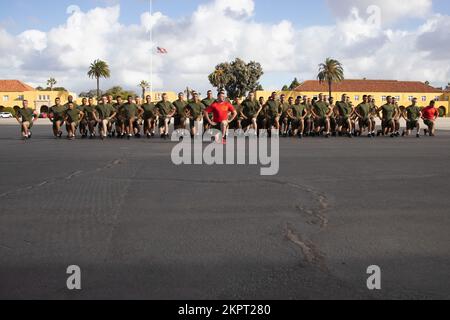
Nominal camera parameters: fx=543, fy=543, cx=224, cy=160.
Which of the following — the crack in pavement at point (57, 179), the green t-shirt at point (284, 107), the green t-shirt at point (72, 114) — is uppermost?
the green t-shirt at point (284, 107)

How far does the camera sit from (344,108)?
23.4 meters

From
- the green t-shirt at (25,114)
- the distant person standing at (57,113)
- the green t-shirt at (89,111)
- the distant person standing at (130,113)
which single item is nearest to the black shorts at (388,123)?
the distant person standing at (130,113)

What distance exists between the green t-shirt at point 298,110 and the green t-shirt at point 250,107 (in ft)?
5.32

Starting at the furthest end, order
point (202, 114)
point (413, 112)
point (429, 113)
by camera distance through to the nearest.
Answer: point (429, 113) → point (413, 112) → point (202, 114)

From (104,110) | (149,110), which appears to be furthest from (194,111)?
(104,110)

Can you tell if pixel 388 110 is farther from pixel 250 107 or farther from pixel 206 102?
pixel 206 102

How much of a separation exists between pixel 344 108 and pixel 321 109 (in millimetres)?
1054

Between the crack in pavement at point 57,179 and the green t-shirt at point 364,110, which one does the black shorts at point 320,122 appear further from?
the crack in pavement at point 57,179

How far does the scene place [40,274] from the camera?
4312 millimetres

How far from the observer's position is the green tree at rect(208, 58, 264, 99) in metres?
109

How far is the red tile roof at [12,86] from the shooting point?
4555 inches
